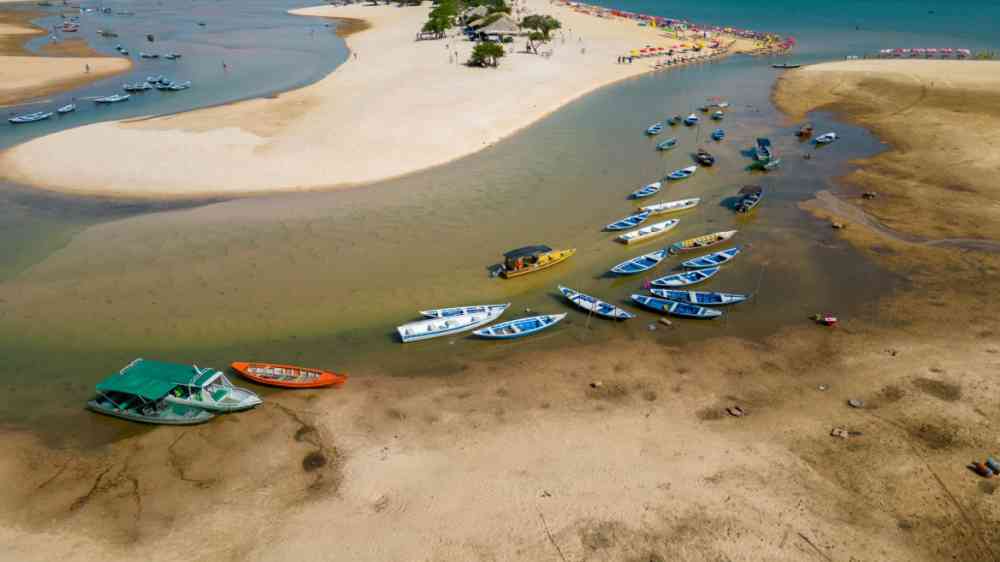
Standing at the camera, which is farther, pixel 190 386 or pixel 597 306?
pixel 597 306

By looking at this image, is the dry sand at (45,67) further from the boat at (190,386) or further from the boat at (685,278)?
the boat at (685,278)

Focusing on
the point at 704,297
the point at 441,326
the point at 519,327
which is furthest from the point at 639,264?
the point at 441,326

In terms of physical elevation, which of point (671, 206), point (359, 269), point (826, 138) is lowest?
point (359, 269)

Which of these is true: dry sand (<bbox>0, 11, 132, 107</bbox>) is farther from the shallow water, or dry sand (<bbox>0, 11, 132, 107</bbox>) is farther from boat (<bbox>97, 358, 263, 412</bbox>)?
boat (<bbox>97, 358, 263, 412</bbox>)

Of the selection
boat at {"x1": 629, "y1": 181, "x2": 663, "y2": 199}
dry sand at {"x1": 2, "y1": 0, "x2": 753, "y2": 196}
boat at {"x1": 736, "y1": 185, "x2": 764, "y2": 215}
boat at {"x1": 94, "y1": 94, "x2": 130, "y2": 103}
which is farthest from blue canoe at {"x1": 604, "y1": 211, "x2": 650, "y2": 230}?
boat at {"x1": 94, "y1": 94, "x2": 130, "y2": 103}

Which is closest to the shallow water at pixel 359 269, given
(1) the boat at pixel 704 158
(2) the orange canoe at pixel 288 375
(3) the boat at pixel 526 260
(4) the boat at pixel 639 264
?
(4) the boat at pixel 639 264

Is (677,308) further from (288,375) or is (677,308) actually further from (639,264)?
(288,375)
